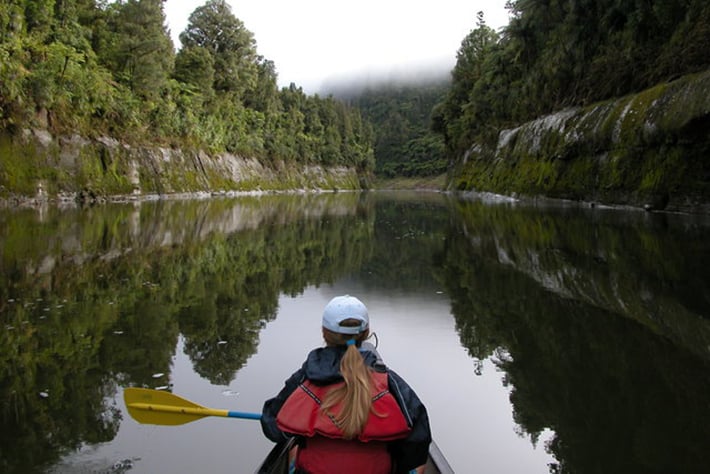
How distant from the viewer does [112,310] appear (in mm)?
7480

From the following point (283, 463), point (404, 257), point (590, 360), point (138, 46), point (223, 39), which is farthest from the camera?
point (223, 39)

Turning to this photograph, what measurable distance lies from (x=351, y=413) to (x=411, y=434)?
1.18 feet

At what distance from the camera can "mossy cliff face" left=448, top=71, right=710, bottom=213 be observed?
61.8ft

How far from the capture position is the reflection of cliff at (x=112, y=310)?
438cm

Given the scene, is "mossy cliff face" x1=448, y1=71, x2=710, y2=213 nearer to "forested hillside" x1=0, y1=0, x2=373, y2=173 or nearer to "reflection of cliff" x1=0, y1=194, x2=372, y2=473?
"reflection of cliff" x1=0, y1=194, x2=372, y2=473

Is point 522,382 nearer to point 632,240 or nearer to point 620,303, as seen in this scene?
point 620,303

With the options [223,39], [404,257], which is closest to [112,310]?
[404,257]

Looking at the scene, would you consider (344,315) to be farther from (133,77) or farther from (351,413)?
(133,77)

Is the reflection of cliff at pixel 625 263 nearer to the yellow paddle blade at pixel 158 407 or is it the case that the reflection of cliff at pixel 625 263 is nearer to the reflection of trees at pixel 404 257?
the reflection of trees at pixel 404 257

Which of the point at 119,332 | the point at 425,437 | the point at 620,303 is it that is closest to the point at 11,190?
the point at 119,332

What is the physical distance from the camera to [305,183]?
3369 inches

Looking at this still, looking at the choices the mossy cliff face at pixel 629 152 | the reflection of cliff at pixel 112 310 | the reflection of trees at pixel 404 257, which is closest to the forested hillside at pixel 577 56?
the mossy cliff face at pixel 629 152

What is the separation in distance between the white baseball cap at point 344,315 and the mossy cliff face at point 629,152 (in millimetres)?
19120

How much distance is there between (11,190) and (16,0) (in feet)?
31.7
